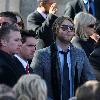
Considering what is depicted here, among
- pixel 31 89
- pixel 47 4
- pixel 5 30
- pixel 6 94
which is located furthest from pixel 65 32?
pixel 6 94

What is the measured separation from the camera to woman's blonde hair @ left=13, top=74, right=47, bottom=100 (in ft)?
13.5

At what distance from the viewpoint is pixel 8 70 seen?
562 cm

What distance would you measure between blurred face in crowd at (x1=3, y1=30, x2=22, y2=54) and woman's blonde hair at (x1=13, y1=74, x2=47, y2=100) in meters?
1.83

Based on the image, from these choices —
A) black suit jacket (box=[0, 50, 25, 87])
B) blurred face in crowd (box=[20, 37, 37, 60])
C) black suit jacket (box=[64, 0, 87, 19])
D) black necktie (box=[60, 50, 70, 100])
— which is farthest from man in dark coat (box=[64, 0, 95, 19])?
black suit jacket (box=[0, 50, 25, 87])

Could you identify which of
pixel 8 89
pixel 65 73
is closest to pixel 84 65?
pixel 65 73

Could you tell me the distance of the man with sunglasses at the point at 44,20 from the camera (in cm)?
828

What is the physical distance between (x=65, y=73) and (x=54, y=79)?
16cm

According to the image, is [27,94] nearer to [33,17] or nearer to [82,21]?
[82,21]

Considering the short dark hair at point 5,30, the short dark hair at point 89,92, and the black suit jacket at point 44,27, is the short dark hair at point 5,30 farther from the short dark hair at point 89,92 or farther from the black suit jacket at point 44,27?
the short dark hair at point 89,92

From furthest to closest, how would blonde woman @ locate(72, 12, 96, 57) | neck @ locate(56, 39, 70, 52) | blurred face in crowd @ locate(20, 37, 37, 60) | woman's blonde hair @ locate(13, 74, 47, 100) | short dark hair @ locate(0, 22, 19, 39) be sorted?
1. blonde woman @ locate(72, 12, 96, 57)
2. neck @ locate(56, 39, 70, 52)
3. blurred face in crowd @ locate(20, 37, 37, 60)
4. short dark hair @ locate(0, 22, 19, 39)
5. woman's blonde hair @ locate(13, 74, 47, 100)

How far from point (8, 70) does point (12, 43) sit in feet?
2.04

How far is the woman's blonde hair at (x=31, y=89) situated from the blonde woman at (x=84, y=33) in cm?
350

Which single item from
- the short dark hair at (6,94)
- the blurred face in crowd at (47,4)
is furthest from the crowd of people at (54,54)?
the short dark hair at (6,94)

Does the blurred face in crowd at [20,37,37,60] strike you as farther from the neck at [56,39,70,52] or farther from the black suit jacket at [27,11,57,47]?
the black suit jacket at [27,11,57,47]
